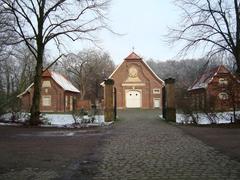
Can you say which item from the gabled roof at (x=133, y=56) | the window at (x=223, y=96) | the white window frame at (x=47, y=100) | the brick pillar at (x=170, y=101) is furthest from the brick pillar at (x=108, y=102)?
the gabled roof at (x=133, y=56)

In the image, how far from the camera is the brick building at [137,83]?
66750 millimetres

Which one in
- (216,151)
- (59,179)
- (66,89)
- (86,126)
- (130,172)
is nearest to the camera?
(59,179)

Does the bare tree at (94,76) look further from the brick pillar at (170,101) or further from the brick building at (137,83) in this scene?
the brick pillar at (170,101)

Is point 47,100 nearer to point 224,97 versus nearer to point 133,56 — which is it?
point 133,56

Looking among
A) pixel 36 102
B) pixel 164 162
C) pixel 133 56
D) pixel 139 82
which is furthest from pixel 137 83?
pixel 164 162

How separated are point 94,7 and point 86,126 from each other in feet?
25.4

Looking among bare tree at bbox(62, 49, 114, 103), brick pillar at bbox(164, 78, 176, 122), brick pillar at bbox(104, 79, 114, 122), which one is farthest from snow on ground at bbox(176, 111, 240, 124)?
bare tree at bbox(62, 49, 114, 103)

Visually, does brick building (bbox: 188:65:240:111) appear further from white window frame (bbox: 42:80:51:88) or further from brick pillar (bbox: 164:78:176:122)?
white window frame (bbox: 42:80:51:88)

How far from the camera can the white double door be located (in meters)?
66.5

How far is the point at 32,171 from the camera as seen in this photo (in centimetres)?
1016

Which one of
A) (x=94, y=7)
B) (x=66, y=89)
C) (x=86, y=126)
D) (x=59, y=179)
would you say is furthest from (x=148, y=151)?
(x=66, y=89)

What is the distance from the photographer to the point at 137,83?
67312 mm

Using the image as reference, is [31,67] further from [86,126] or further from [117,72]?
[86,126]

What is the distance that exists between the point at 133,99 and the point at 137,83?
2.57 metres
